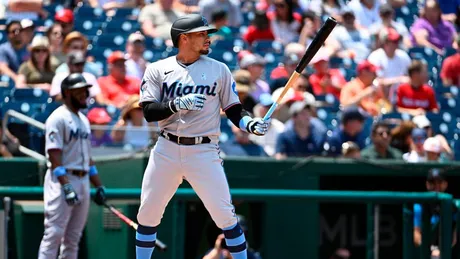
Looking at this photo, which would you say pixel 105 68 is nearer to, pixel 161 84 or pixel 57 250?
pixel 57 250

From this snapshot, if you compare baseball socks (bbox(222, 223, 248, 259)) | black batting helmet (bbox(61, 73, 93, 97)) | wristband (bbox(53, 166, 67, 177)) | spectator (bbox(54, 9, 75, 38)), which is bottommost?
baseball socks (bbox(222, 223, 248, 259))

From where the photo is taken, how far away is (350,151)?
949 cm

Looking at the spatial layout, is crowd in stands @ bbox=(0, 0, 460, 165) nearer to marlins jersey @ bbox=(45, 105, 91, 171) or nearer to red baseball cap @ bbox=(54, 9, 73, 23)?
red baseball cap @ bbox=(54, 9, 73, 23)

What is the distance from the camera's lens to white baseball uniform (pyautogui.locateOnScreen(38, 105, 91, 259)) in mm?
7402

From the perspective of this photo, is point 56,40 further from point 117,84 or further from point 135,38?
point 117,84

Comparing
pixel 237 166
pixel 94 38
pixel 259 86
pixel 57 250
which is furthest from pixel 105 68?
pixel 57 250

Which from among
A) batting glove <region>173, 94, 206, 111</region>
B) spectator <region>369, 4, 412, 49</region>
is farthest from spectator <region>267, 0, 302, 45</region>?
batting glove <region>173, 94, 206, 111</region>

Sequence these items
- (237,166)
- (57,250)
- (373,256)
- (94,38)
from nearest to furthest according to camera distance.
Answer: (57,250) → (373,256) → (237,166) → (94,38)

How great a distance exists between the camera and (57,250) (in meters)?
7.45

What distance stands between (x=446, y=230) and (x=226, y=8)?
5.31 m

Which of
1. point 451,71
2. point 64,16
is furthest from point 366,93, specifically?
point 64,16

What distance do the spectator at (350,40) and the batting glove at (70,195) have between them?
5.85 meters

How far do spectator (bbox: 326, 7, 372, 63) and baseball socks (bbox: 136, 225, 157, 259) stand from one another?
6738mm

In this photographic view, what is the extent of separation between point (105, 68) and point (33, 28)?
0.98 meters
